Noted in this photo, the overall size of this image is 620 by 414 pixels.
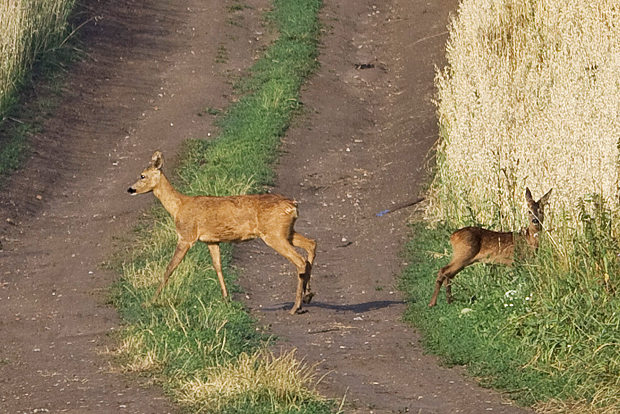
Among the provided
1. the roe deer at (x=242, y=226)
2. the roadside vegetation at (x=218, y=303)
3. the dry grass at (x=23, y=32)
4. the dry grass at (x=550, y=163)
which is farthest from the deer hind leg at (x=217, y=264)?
the dry grass at (x=23, y=32)

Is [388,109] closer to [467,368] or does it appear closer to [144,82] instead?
[144,82]

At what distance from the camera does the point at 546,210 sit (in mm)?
11211

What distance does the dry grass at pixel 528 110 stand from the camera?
35.1 ft

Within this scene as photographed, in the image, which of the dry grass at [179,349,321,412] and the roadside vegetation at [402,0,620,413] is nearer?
the dry grass at [179,349,321,412]

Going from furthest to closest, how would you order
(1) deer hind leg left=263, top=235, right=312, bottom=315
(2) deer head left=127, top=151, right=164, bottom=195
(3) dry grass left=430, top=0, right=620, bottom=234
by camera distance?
(2) deer head left=127, top=151, right=164, bottom=195 < (1) deer hind leg left=263, top=235, right=312, bottom=315 < (3) dry grass left=430, top=0, right=620, bottom=234

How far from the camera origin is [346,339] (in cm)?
1044

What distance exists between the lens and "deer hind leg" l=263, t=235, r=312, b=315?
11234 millimetres

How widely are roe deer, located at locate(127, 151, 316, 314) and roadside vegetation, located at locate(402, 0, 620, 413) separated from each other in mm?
1268

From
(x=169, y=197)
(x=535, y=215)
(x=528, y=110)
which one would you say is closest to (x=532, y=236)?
(x=535, y=215)

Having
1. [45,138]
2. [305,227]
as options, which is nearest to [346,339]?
[305,227]

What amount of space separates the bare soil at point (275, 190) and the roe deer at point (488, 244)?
75 centimetres

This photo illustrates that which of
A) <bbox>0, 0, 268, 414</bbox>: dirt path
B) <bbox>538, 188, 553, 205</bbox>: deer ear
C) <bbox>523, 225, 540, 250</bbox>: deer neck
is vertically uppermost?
<bbox>538, 188, 553, 205</bbox>: deer ear

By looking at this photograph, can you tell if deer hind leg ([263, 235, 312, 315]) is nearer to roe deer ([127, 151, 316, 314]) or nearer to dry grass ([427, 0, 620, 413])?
roe deer ([127, 151, 316, 314])

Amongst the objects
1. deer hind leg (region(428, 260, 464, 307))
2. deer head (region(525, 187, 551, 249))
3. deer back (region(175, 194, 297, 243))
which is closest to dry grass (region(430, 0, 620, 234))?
deer head (region(525, 187, 551, 249))
